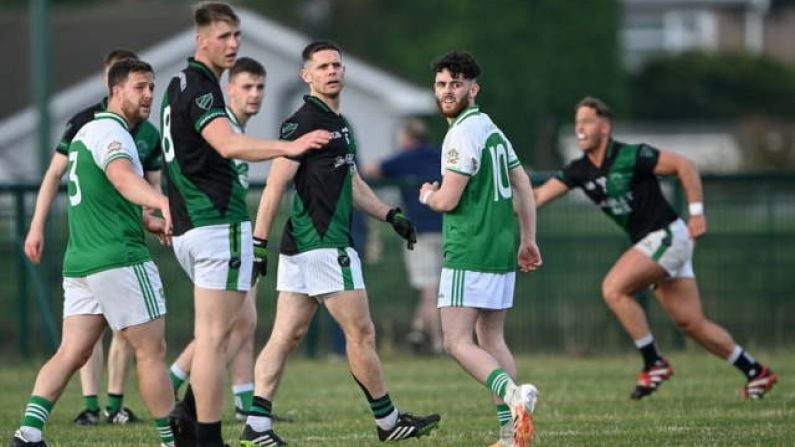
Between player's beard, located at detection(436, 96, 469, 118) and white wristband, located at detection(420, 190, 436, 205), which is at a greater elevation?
player's beard, located at detection(436, 96, 469, 118)

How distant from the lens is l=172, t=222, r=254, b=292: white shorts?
9.41 metres

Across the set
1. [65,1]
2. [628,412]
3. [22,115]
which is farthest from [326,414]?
[65,1]

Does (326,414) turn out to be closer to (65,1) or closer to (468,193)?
(468,193)

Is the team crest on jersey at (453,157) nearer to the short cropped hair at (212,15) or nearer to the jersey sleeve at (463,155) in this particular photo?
the jersey sleeve at (463,155)

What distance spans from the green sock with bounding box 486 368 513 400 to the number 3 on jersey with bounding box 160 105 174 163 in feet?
7.08

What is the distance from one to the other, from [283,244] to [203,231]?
1408mm

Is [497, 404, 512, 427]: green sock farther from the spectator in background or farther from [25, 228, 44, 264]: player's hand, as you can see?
the spectator in background

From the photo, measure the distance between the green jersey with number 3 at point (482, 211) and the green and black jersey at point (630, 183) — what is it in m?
3.57

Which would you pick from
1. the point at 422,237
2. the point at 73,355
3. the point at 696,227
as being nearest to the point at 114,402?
the point at 73,355

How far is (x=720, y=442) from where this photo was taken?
10438mm

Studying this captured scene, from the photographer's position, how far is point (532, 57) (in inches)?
1854

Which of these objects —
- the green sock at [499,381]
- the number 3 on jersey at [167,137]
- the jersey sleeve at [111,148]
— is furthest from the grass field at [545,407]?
the number 3 on jersey at [167,137]

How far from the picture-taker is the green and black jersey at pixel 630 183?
548 inches

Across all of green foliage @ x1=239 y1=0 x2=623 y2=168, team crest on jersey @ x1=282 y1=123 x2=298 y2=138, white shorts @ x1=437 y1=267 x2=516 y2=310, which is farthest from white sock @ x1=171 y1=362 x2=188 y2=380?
green foliage @ x1=239 y1=0 x2=623 y2=168
